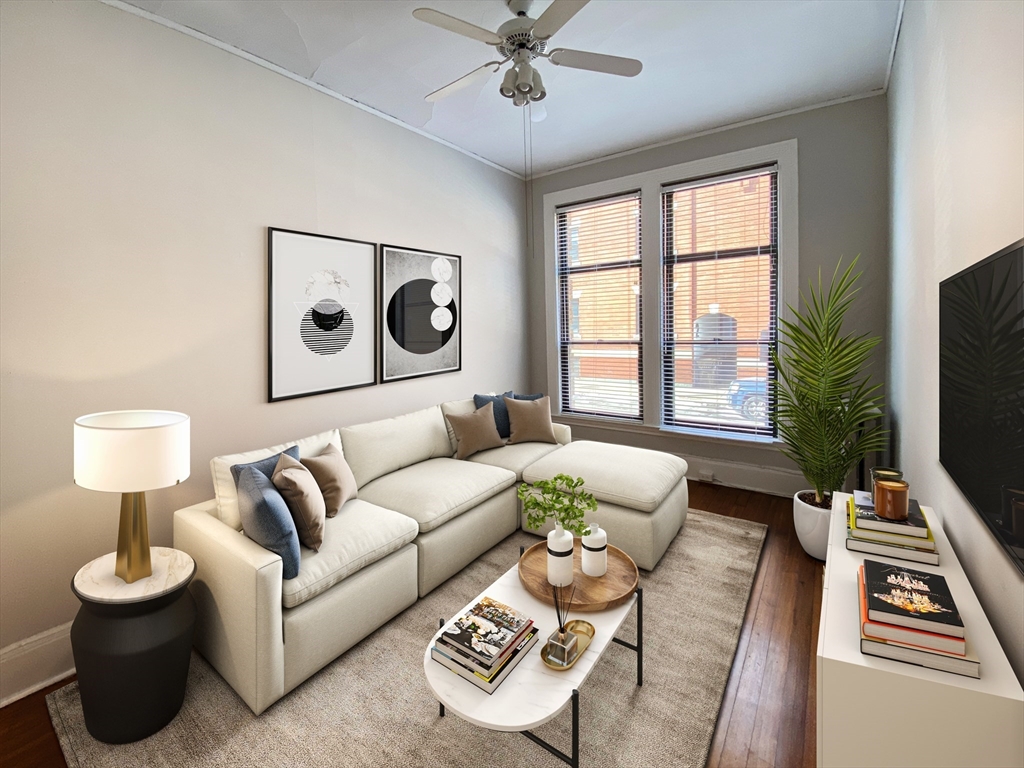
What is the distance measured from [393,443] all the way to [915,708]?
2588 mm

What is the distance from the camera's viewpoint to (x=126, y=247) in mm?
2168

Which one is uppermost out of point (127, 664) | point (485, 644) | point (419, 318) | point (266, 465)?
point (419, 318)

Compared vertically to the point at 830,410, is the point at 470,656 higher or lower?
lower

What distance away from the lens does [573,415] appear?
4.81 meters

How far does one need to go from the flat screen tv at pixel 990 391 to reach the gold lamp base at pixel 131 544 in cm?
255

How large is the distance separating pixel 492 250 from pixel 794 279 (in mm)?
2549

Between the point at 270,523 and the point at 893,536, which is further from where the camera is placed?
the point at 270,523

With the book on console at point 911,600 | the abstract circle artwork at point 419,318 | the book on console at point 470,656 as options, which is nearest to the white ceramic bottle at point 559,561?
the book on console at point 470,656

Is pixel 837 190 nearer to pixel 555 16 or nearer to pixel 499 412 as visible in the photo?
pixel 555 16

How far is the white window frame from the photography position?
353 centimetres

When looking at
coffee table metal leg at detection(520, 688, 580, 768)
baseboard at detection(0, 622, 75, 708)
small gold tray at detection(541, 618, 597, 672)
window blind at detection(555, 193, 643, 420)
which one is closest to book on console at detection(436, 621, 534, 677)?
small gold tray at detection(541, 618, 597, 672)

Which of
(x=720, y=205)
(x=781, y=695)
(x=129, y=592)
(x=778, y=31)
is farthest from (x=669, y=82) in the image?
(x=129, y=592)

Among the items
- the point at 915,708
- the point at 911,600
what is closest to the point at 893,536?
the point at 911,600

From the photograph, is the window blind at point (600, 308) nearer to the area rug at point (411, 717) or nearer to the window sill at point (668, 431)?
the window sill at point (668, 431)
